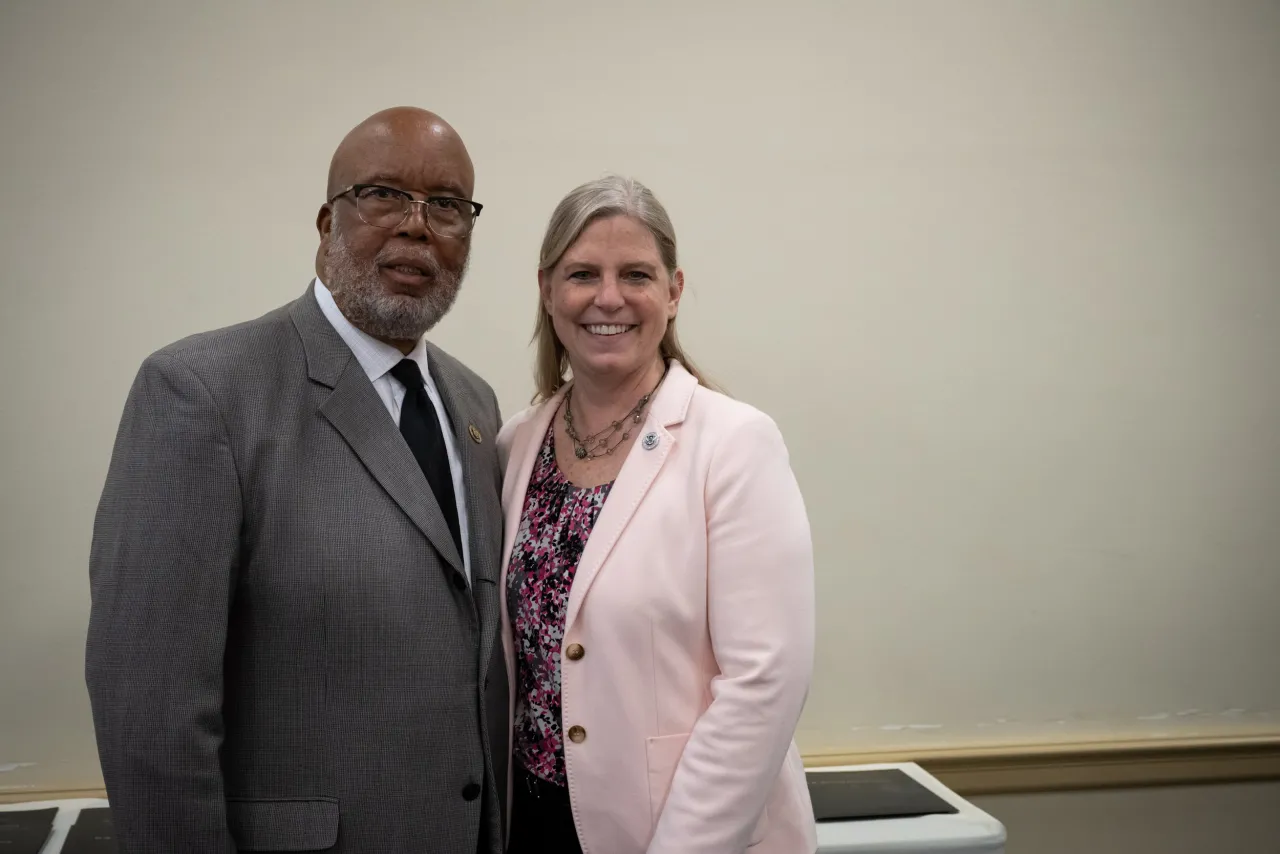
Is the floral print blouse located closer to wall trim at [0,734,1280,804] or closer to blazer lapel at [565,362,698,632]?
blazer lapel at [565,362,698,632]

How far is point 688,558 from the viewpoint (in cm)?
150

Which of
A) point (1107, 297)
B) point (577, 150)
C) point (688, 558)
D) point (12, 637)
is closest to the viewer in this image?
point (688, 558)

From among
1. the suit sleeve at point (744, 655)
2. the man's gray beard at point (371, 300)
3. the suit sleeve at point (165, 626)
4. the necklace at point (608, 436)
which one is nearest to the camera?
the suit sleeve at point (165, 626)

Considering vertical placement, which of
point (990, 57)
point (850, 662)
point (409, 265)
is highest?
point (990, 57)

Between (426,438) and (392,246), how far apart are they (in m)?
0.32

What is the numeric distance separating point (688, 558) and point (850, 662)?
4.32 ft

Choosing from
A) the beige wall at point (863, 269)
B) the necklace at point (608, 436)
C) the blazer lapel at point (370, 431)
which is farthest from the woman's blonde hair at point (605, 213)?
the beige wall at point (863, 269)

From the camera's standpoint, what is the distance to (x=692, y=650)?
153 centimetres

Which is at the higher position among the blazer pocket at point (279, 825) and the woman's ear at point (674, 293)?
the woman's ear at point (674, 293)

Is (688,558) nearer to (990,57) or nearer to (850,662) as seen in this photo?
(850,662)

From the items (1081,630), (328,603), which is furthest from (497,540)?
(1081,630)

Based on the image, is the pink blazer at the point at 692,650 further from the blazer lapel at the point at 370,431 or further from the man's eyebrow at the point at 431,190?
the man's eyebrow at the point at 431,190

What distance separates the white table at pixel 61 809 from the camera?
2.05 meters

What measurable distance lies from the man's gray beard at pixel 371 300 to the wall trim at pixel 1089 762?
1.70 m
